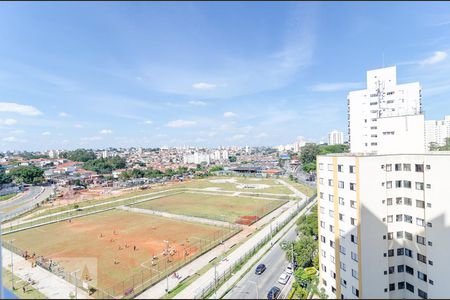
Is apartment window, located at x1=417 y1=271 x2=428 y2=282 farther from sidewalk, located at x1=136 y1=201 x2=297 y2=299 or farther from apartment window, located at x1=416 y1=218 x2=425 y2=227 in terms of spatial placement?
sidewalk, located at x1=136 y1=201 x2=297 y2=299

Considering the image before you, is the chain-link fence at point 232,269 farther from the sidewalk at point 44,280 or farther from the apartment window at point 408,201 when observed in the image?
the apartment window at point 408,201

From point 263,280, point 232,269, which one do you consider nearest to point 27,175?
point 232,269

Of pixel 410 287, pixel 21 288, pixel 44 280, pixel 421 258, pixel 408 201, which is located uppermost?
pixel 408 201

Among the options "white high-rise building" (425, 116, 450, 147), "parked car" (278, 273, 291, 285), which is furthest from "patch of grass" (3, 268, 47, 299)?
"white high-rise building" (425, 116, 450, 147)

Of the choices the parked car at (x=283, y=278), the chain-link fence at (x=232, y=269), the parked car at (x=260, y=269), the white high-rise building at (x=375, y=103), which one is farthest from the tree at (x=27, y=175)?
the white high-rise building at (x=375, y=103)

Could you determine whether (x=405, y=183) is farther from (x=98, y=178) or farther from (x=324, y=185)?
(x=98, y=178)

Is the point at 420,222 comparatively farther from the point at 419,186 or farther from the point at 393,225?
the point at 419,186
